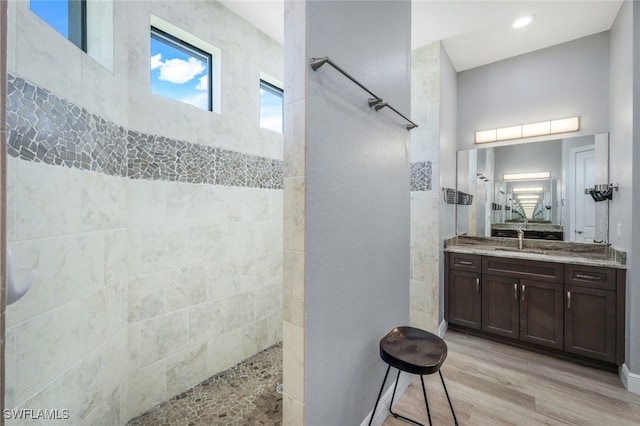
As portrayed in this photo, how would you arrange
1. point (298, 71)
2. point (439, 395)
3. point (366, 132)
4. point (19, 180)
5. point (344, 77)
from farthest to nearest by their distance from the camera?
point (439, 395), point (366, 132), point (344, 77), point (298, 71), point (19, 180)

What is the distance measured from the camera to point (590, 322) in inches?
89.3

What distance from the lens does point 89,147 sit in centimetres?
136

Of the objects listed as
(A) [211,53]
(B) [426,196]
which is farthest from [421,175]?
(A) [211,53]

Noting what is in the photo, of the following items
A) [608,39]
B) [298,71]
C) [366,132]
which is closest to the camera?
[298,71]

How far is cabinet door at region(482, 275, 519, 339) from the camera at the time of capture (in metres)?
2.62

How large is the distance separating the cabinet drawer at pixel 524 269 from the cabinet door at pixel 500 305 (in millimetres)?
67

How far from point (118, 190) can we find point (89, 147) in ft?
0.98

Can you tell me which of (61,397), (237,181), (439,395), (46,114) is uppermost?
(46,114)

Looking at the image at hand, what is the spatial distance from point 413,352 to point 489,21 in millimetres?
2892

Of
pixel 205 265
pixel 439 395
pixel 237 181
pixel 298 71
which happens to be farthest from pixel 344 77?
pixel 439 395

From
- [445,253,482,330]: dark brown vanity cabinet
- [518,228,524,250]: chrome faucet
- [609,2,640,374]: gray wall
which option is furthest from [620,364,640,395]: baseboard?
[518,228,524,250]: chrome faucet

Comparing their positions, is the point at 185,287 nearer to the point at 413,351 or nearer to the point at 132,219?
the point at 132,219

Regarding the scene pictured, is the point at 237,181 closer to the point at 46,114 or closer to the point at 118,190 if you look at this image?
the point at 118,190

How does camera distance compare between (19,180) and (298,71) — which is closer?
(19,180)
